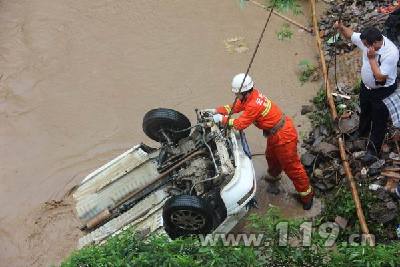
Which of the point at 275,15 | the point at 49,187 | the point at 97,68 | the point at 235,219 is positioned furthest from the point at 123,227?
the point at 275,15

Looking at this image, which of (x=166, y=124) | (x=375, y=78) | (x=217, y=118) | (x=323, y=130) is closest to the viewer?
(x=375, y=78)

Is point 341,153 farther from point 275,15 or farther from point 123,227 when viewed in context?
point 275,15

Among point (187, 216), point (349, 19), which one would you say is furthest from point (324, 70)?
point (187, 216)

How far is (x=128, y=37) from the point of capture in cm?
1066

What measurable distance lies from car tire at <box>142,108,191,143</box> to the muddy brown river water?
5.39 feet

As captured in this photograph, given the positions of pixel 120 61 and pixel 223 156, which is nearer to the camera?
pixel 223 156

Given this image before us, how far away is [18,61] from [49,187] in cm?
307

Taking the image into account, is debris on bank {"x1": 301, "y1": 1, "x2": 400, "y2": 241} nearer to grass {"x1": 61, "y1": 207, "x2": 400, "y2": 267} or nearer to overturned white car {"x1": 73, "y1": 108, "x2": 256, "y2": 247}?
overturned white car {"x1": 73, "y1": 108, "x2": 256, "y2": 247}

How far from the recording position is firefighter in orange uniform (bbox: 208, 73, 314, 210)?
6867 millimetres

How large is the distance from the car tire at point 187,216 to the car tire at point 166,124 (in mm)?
1104

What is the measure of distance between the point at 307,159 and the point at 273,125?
124 centimetres

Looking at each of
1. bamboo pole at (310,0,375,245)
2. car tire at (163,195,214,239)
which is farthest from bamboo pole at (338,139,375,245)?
car tire at (163,195,214,239)

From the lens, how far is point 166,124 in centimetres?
716

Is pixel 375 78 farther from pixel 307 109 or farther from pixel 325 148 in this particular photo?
pixel 307 109
